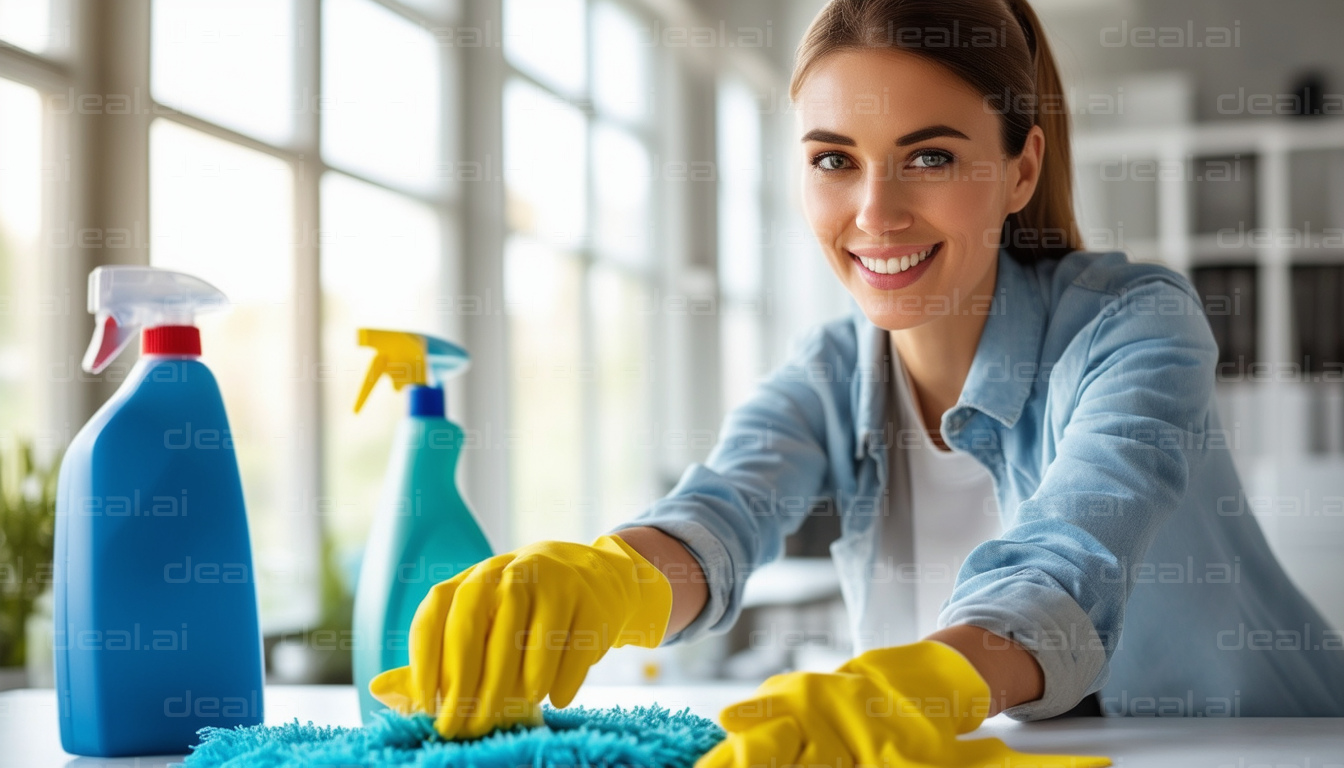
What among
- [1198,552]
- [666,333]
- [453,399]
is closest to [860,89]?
[1198,552]

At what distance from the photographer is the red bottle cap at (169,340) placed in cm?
71

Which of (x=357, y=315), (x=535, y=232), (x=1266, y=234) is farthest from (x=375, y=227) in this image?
(x=1266, y=234)

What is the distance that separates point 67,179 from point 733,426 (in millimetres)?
1714

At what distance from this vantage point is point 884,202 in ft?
2.84

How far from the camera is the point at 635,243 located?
4453 mm

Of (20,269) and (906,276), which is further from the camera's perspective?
(20,269)

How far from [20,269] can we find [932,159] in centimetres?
191

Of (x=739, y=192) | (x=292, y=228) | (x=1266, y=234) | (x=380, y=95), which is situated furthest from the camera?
(x=739, y=192)

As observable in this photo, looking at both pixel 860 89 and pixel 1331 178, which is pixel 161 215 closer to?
pixel 860 89

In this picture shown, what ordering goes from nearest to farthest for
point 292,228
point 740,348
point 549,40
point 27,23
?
1. point 27,23
2. point 292,228
3. point 549,40
4. point 740,348

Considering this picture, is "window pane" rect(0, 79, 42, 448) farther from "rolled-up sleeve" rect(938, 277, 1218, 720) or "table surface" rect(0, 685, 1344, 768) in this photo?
"rolled-up sleeve" rect(938, 277, 1218, 720)

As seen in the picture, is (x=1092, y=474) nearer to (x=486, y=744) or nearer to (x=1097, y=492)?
(x=1097, y=492)

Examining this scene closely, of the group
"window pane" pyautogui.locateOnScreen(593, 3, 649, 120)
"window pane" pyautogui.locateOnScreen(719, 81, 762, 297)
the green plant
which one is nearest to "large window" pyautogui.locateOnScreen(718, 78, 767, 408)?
"window pane" pyautogui.locateOnScreen(719, 81, 762, 297)

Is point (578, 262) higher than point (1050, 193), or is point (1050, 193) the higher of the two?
point (578, 262)
